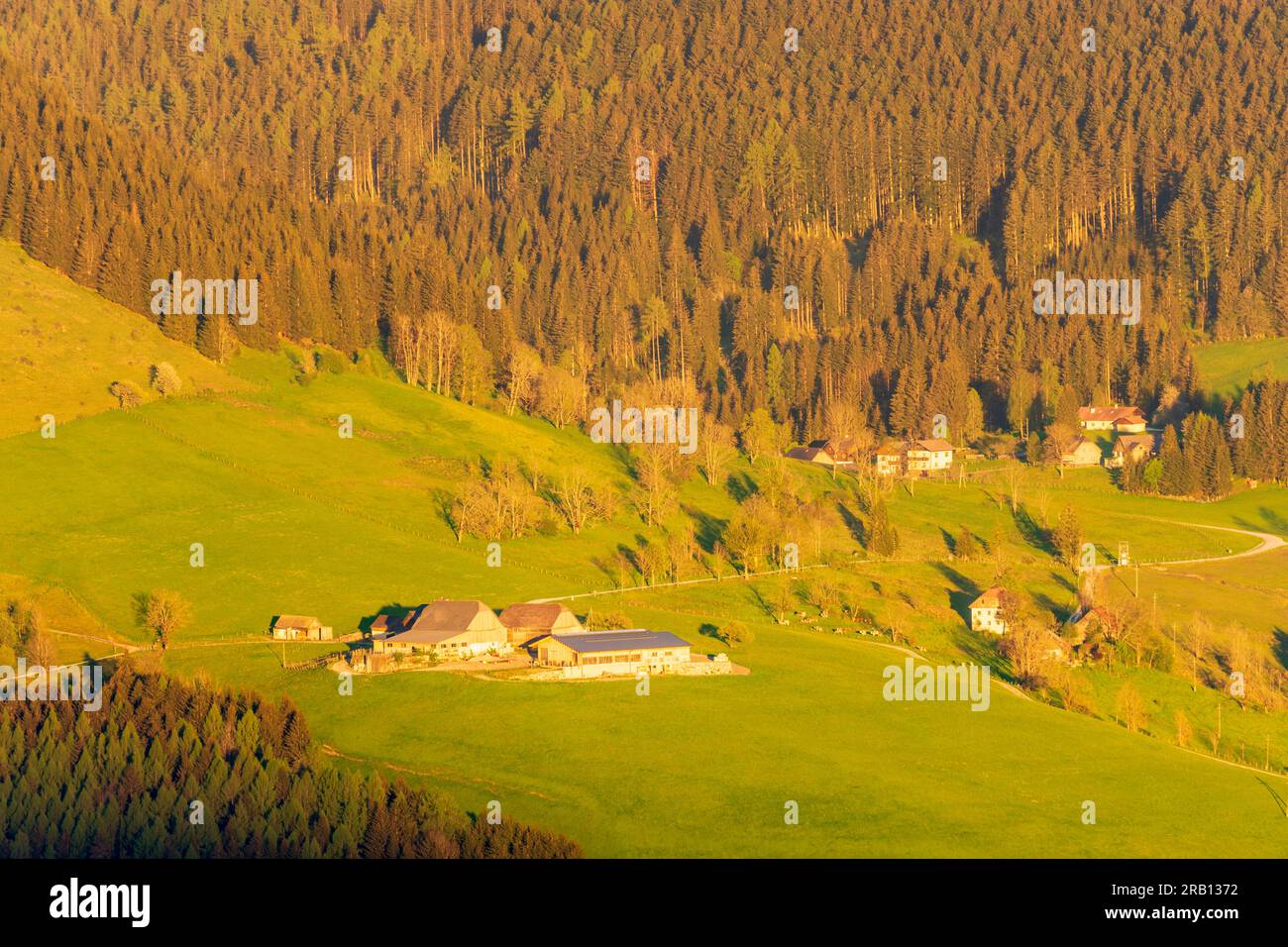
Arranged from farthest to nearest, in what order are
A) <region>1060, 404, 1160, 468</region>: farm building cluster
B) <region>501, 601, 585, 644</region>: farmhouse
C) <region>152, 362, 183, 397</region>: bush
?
<region>1060, 404, 1160, 468</region>: farm building cluster, <region>152, 362, 183, 397</region>: bush, <region>501, 601, 585, 644</region>: farmhouse

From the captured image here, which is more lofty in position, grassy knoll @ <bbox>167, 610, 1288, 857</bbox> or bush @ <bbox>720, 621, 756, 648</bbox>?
bush @ <bbox>720, 621, 756, 648</bbox>

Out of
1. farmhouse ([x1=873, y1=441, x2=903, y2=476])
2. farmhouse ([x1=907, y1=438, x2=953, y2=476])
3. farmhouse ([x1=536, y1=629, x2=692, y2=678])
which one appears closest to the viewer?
farmhouse ([x1=536, y1=629, x2=692, y2=678])

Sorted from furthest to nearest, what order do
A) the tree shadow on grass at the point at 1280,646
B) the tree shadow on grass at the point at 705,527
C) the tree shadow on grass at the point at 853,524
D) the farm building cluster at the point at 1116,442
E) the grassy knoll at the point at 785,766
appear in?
1. the farm building cluster at the point at 1116,442
2. the tree shadow on grass at the point at 853,524
3. the tree shadow on grass at the point at 705,527
4. the tree shadow on grass at the point at 1280,646
5. the grassy knoll at the point at 785,766

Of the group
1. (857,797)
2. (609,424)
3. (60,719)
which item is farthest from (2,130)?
(857,797)

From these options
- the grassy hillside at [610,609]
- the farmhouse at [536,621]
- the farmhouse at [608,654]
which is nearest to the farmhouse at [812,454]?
the grassy hillside at [610,609]

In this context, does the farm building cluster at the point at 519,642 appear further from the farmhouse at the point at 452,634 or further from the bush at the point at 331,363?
the bush at the point at 331,363

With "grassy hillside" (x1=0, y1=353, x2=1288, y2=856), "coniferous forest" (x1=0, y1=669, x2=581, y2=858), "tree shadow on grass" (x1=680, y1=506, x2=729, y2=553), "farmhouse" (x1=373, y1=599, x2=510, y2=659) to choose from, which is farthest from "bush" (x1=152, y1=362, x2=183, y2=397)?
"coniferous forest" (x1=0, y1=669, x2=581, y2=858)

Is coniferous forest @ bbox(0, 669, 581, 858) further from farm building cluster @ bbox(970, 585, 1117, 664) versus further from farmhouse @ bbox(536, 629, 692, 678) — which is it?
farm building cluster @ bbox(970, 585, 1117, 664)

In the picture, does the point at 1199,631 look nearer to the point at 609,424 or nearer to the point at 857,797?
the point at 857,797
